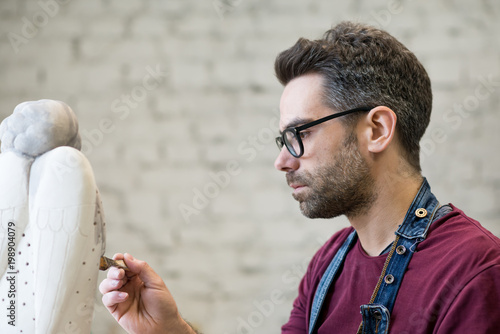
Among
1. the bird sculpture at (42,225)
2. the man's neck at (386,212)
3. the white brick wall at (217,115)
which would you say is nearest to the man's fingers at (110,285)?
the bird sculpture at (42,225)

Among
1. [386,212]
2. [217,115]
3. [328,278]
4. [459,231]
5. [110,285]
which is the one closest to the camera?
[110,285]

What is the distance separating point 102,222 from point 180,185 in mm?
1562

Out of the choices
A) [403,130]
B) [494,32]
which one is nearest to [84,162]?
[403,130]

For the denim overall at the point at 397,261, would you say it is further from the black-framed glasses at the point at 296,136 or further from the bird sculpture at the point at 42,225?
the bird sculpture at the point at 42,225

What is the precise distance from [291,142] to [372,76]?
11.9 inches

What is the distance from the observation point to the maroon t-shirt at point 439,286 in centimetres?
112

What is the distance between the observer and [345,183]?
56.2 inches

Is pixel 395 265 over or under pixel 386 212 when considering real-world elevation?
under

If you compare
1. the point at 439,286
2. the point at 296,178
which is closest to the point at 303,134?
the point at 296,178

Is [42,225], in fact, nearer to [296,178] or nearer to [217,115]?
[296,178]

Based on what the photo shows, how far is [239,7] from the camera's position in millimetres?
2635

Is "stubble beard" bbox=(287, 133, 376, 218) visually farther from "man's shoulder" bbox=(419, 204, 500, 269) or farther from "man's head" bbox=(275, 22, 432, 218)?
"man's shoulder" bbox=(419, 204, 500, 269)

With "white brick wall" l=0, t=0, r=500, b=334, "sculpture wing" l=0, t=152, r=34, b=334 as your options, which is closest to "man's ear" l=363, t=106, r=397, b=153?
"sculpture wing" l=0, t=152, r=34, b=334

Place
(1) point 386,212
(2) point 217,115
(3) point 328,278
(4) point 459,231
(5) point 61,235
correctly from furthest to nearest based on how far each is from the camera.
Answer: (2) point 217,115 < (3) point 328,278 < (1) point 386,212 < (4) point 459,231 < (5) point 61,235
